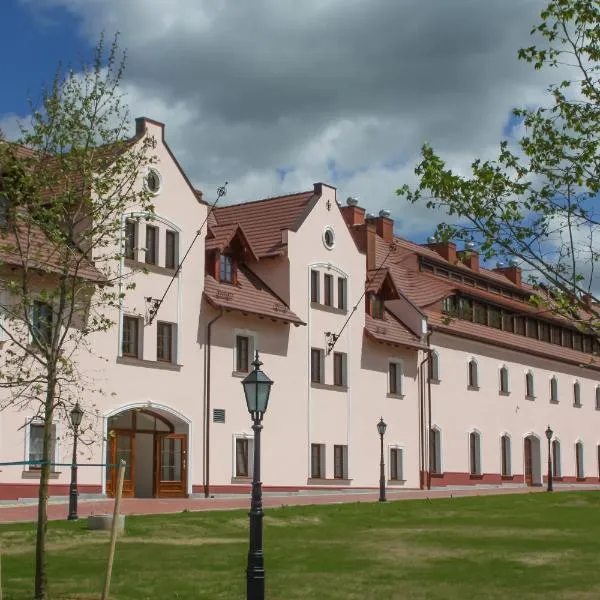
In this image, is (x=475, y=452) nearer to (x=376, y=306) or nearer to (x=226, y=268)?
(x=376, y=306)

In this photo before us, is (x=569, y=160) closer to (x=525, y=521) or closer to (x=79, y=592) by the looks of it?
(x=79, y=592)

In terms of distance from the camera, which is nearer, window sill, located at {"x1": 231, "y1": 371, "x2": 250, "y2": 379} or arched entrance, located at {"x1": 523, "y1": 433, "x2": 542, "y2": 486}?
window sill, located at {"x1": 231, "y1": 371, "x2": 250, "y2": 379}

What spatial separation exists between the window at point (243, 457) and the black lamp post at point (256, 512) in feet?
77.4

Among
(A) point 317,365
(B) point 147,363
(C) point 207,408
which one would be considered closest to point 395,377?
(A) point 317,365

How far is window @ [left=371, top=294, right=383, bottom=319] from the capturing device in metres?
48.0

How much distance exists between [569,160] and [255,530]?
6598mm

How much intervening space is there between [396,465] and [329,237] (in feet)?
34.8

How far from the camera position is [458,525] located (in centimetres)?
2750

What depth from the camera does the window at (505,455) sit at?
56281 mm

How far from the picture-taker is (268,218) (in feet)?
147

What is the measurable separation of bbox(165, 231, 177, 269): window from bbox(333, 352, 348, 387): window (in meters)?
10.0

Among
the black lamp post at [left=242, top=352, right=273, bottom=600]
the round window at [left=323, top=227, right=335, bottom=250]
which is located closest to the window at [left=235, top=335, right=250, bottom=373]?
the round window at [left=323, top=227, right=335, bottom=250]

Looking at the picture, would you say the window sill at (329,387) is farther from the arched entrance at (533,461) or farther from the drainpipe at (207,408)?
the arched entrance at (533,461)

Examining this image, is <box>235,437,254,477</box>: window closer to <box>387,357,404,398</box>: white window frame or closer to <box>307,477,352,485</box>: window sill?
<box>307,477,352,485</box>: window sill
